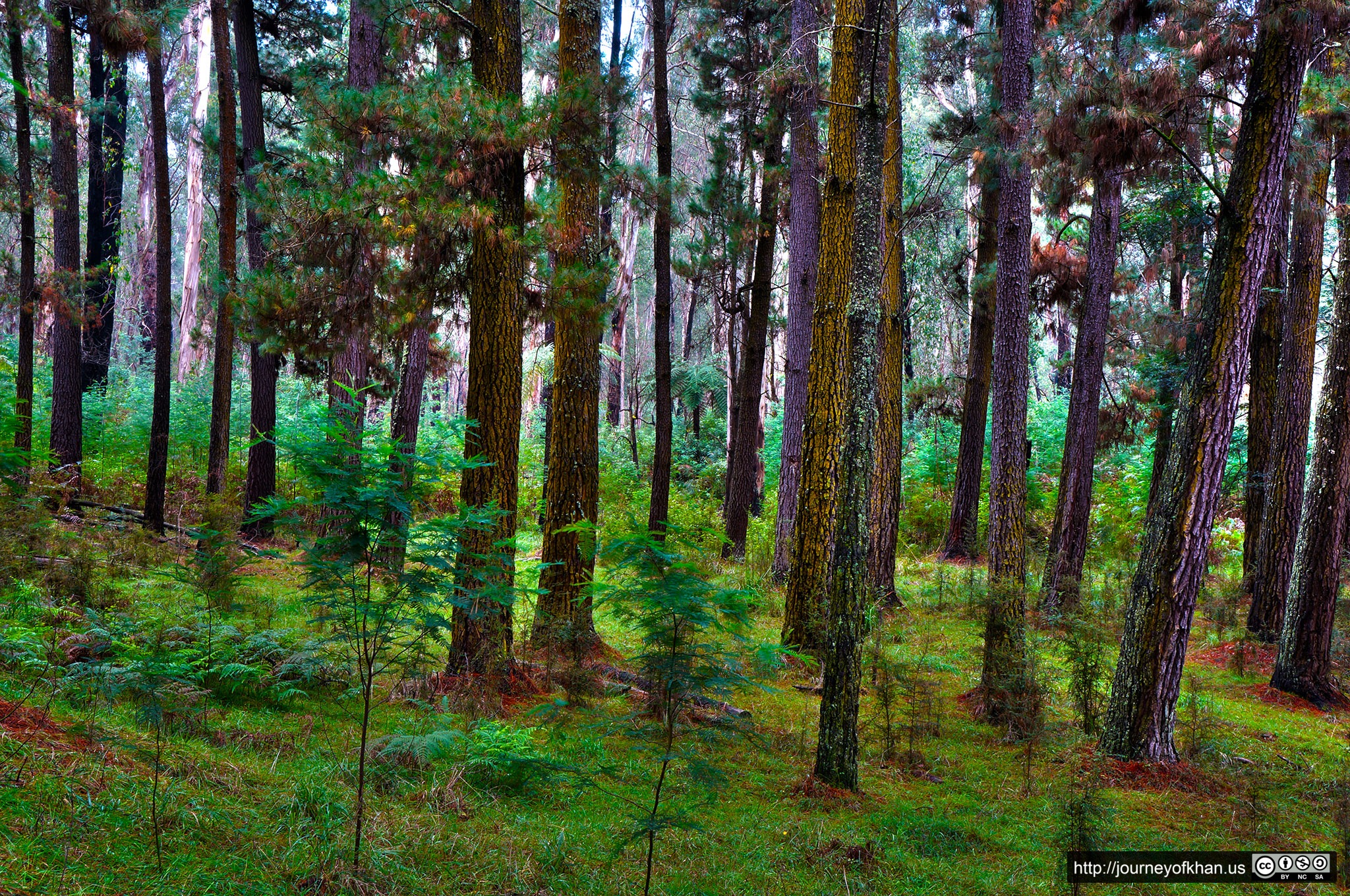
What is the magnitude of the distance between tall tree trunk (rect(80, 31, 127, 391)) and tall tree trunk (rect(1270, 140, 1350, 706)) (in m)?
18.3

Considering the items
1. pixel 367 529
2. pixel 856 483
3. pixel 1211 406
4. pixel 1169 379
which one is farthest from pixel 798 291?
pixel 367 529

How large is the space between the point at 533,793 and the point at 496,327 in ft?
12.6

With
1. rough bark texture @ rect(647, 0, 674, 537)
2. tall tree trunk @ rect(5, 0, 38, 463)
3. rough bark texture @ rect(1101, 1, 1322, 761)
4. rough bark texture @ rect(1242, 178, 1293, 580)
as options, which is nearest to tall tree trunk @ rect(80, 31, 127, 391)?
tall tree trunk @ rect(5, 0, 38, 463)

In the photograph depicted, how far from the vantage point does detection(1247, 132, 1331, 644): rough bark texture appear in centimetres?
1022

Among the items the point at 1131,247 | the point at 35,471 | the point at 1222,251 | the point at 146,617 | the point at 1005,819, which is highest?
the point at 1131,247

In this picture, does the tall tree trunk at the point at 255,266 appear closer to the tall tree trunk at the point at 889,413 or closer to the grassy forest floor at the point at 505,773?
the grassy forest floor at the point at 505,773

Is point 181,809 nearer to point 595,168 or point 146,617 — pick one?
point 146,617

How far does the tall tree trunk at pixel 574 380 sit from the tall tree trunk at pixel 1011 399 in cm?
371

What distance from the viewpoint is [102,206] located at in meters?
18.2

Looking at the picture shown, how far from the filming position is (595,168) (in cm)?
784

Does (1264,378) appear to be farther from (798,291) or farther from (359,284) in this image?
(359,284)

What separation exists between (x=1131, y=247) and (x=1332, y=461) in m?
25.2

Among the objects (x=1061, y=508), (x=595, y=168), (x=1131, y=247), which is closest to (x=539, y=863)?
(x=595, y=168)

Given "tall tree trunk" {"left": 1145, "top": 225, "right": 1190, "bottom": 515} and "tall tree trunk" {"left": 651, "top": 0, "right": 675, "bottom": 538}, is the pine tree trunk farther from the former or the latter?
"tall tree trunk" {"left": 1145, "top": 225, "right": 1190, "bottom": 515}
